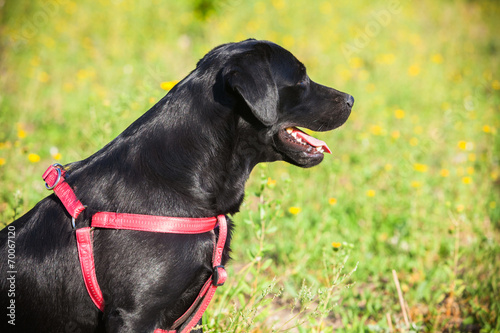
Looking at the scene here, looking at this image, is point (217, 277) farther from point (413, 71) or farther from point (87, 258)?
point (413, 71)

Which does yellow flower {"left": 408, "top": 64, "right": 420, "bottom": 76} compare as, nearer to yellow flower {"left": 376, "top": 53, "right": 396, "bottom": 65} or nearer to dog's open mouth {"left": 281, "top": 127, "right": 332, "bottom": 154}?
yellow flower {"left": 376, "top": 53, "right": 396, "bottom": 65}

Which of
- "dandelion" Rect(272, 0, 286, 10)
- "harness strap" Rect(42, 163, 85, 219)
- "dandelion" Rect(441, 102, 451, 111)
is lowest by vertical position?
"dandelion" Rect(441, 102, 451, 111)

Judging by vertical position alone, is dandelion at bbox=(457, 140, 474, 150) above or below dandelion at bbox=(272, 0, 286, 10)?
below

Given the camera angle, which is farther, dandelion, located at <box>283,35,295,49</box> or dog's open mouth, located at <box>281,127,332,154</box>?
dandelion, located at <box>283,35,295,49</box>

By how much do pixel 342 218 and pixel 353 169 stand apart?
0.85 meters

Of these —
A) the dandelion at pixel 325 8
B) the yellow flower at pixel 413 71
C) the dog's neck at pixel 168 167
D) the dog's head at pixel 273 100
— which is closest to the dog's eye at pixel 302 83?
the dog's head at pixel 273 100

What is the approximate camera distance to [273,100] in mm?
1791

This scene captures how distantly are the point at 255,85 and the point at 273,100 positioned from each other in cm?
11

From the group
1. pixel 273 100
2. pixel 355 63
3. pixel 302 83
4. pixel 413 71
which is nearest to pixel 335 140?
pixel 355 63

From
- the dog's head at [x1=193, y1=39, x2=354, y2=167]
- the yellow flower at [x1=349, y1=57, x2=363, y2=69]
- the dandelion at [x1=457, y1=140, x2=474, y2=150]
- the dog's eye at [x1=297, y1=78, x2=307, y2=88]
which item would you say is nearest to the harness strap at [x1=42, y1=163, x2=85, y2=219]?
the dog's head at [x1=193, y1=39, x2=354, y2=167]

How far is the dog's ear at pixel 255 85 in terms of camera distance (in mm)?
1699

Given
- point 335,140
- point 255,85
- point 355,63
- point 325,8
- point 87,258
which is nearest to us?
point 87,258

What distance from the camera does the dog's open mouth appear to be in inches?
81.6

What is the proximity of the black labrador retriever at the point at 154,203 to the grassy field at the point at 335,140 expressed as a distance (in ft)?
1.26
